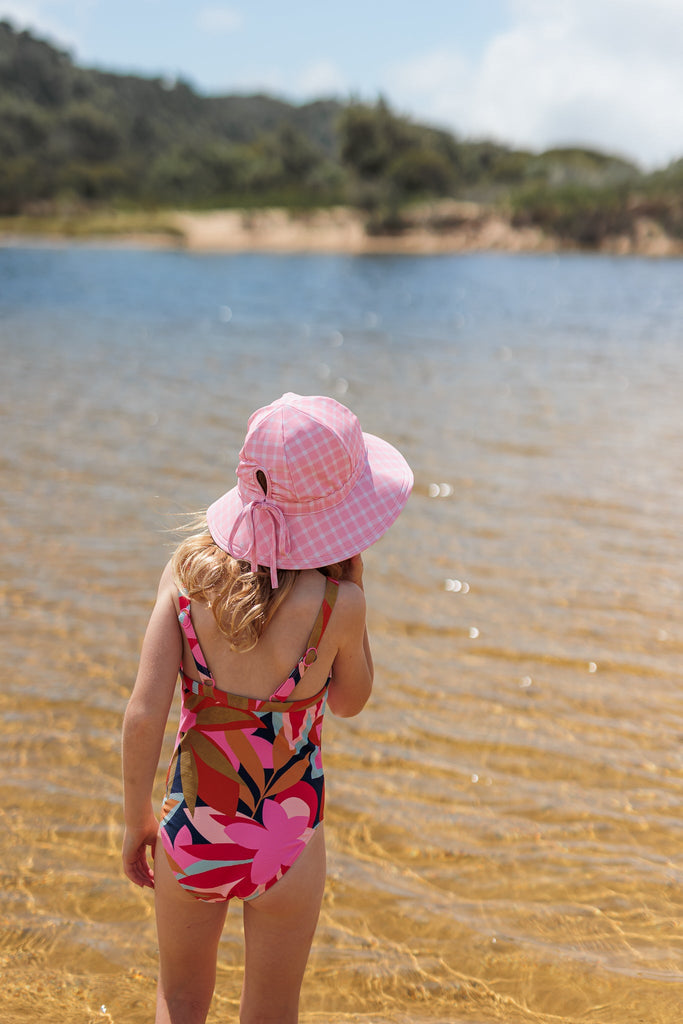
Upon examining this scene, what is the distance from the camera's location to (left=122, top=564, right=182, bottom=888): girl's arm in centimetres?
183

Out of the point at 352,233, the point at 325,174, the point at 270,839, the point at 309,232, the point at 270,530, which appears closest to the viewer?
the point at 270,530

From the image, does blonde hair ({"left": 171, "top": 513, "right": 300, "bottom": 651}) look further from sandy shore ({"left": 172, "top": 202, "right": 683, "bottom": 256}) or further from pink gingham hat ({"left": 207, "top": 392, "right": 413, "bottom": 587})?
sandy shore ({"left": 172, "top": 202, "right": 683, "bottom": 256})

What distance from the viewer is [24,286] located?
25000 mm

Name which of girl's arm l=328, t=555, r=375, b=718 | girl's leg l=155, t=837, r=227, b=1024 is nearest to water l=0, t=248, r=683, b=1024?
girl's leg l=155, t=837, r=227, b=1024

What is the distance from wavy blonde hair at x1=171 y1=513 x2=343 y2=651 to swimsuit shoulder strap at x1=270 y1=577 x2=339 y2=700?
0.06 metres

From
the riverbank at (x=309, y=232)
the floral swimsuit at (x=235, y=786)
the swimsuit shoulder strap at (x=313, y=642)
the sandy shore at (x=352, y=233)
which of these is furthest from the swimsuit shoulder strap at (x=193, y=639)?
the sandy shore at (x=352, y=233)

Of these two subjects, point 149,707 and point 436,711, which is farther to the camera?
point 436,711

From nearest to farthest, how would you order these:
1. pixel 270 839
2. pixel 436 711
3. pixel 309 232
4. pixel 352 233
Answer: pixel 270 839 → pixel 436 711 → pixel 309 232 → pixel 352 233

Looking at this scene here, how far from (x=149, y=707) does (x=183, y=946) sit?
1.66ft

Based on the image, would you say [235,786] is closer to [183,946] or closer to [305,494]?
[183,946]

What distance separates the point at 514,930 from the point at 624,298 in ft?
79.6

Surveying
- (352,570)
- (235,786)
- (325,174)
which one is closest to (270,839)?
(235,786)

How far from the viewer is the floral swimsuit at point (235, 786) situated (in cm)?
182

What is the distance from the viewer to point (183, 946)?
1.90 m
